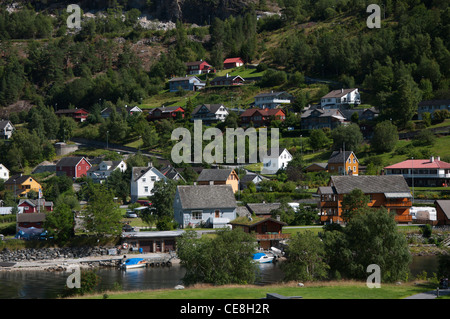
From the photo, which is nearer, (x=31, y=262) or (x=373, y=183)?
(x=31, y=262)

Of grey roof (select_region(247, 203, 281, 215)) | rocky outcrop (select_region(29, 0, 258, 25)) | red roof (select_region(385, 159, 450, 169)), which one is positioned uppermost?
rocky outcrop (select_region(29, 0, 258, 25))

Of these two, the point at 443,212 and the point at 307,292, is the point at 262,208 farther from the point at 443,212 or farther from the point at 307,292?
the point at 307,292

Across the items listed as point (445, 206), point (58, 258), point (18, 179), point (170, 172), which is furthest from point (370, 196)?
point (18, 179)

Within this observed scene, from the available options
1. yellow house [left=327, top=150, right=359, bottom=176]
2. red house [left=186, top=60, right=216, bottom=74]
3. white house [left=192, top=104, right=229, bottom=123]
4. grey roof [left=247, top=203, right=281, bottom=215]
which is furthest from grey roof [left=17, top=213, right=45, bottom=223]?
red house [left=186, top=60, right=216, bottom=74]

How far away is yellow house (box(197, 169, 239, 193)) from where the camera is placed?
67188mm

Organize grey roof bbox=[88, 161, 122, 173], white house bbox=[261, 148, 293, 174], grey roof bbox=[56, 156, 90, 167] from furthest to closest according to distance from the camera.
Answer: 1. grey roof bbox=[56, 156, 90, 167]
2. grey roof bbox=[88, 161, 122, 173]
3. white house bbox=[261, 148, 293, 174]

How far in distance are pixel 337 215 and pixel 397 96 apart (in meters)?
36.4

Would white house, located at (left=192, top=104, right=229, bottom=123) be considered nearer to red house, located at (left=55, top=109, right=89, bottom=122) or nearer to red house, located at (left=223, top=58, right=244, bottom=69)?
red house, located at (left=55, top=109, right=89, bottom=122)

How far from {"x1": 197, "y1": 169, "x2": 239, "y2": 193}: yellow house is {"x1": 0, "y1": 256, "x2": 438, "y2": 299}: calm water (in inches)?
1003

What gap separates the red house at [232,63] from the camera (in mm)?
129375

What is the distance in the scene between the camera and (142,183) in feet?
228

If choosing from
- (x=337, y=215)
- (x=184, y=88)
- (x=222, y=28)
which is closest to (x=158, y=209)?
(x=337, y=215)
